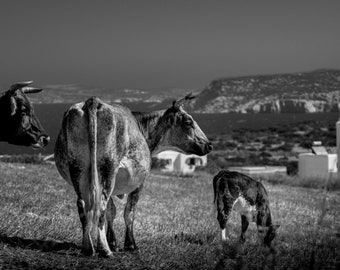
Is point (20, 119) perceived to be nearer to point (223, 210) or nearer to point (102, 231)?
point (102, 231)

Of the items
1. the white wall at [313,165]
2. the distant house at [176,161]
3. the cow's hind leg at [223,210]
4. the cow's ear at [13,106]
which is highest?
the cow's ear at [13,106]

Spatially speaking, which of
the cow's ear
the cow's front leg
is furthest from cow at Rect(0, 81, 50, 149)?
the cow's front leg

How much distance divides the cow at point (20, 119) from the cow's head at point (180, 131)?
5.15 ft

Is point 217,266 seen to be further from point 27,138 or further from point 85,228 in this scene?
point 27,138

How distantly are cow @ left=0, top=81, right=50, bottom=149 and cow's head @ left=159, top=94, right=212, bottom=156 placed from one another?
1571 mm

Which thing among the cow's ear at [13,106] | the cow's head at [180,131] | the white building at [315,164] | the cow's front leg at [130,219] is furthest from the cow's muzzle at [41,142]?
the white building at [315,164]

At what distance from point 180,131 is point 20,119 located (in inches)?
81.9

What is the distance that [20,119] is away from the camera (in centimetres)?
743

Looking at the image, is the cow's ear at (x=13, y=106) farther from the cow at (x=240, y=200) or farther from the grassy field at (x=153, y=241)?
the cow at (x=240, y=200)

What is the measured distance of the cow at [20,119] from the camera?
732 centimetres

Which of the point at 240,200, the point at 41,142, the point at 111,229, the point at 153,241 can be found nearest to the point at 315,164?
the point at 240,200

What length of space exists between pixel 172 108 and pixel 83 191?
204 cm

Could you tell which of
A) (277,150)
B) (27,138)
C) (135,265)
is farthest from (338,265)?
(277,150)

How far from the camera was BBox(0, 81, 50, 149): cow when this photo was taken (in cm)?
732
